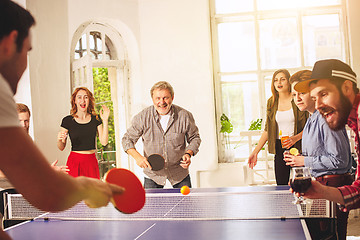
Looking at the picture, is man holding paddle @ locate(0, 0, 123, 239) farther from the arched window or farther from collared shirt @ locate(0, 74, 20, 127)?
the arched window

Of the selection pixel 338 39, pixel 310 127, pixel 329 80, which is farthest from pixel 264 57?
pixel 329 80

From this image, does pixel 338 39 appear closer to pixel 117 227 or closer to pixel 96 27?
pixel 96 27

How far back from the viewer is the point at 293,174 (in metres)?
2.43

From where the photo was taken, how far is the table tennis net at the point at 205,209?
2889mm

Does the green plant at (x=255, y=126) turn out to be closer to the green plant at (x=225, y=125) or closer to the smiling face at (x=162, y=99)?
the green plant at (x=225, y=125)

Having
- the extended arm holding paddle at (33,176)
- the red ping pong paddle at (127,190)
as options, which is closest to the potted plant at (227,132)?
the red ping pong paddle at (127,190)

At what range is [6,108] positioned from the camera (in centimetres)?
92

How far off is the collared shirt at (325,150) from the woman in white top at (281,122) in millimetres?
1099

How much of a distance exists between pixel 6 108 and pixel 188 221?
212 centimetres

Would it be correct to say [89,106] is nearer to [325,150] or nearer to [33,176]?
[325,150]

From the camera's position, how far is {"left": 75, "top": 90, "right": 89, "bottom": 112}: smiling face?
16.6 feet

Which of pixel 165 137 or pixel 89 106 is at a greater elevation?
pixel 89 106

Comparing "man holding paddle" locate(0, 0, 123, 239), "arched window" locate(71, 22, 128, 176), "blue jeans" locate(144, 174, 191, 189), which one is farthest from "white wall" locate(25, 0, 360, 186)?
"man holding paddle" locate(0, 0, 123, 239)

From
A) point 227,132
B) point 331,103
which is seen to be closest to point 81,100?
point 227,132
